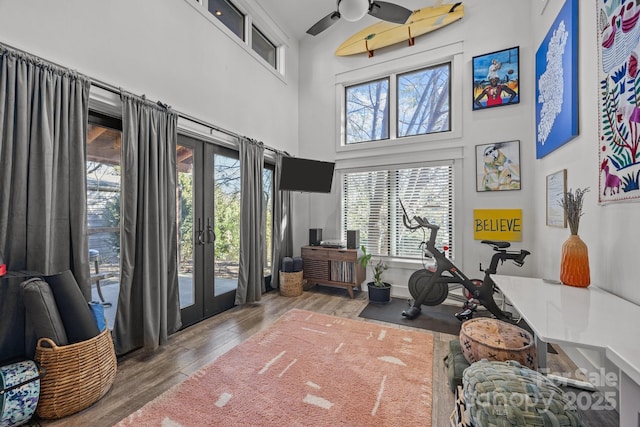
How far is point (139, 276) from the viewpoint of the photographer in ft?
7.80

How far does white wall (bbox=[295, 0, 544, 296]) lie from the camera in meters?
3.40

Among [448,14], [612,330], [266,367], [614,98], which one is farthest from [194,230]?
[448,14]

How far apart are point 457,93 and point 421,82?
2.06 ft

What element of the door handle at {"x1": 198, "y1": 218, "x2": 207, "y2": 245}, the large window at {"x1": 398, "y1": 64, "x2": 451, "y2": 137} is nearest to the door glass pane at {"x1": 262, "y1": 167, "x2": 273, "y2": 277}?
the door handle at {"x1": 198, "y1": 218, "x2": 207, "y2": 245}

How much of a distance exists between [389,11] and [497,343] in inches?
127

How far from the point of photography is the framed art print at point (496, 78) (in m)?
3.46

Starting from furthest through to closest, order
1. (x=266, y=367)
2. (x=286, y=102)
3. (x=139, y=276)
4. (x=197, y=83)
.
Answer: (x=286, y=102), (x=197, y=83), (x=139, y=276), (x=266, y=367)

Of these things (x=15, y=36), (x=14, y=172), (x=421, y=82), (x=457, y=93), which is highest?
(x=421, y=82)

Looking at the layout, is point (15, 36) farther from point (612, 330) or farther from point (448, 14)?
point (448, 14)

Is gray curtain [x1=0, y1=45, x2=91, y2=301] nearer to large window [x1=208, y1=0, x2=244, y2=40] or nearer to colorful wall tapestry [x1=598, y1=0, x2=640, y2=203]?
large window [x1=208, y1=0, x2=244, y2=40]

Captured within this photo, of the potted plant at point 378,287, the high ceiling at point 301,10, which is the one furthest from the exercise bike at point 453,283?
the high ceiling at point 301,10

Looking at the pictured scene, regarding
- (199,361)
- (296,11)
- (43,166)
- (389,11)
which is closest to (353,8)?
(389,11)

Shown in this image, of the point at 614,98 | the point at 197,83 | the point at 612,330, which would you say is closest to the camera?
the point at 612,330

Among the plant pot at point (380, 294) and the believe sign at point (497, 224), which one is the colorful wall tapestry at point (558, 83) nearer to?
the believe sign at point (497, 224)
